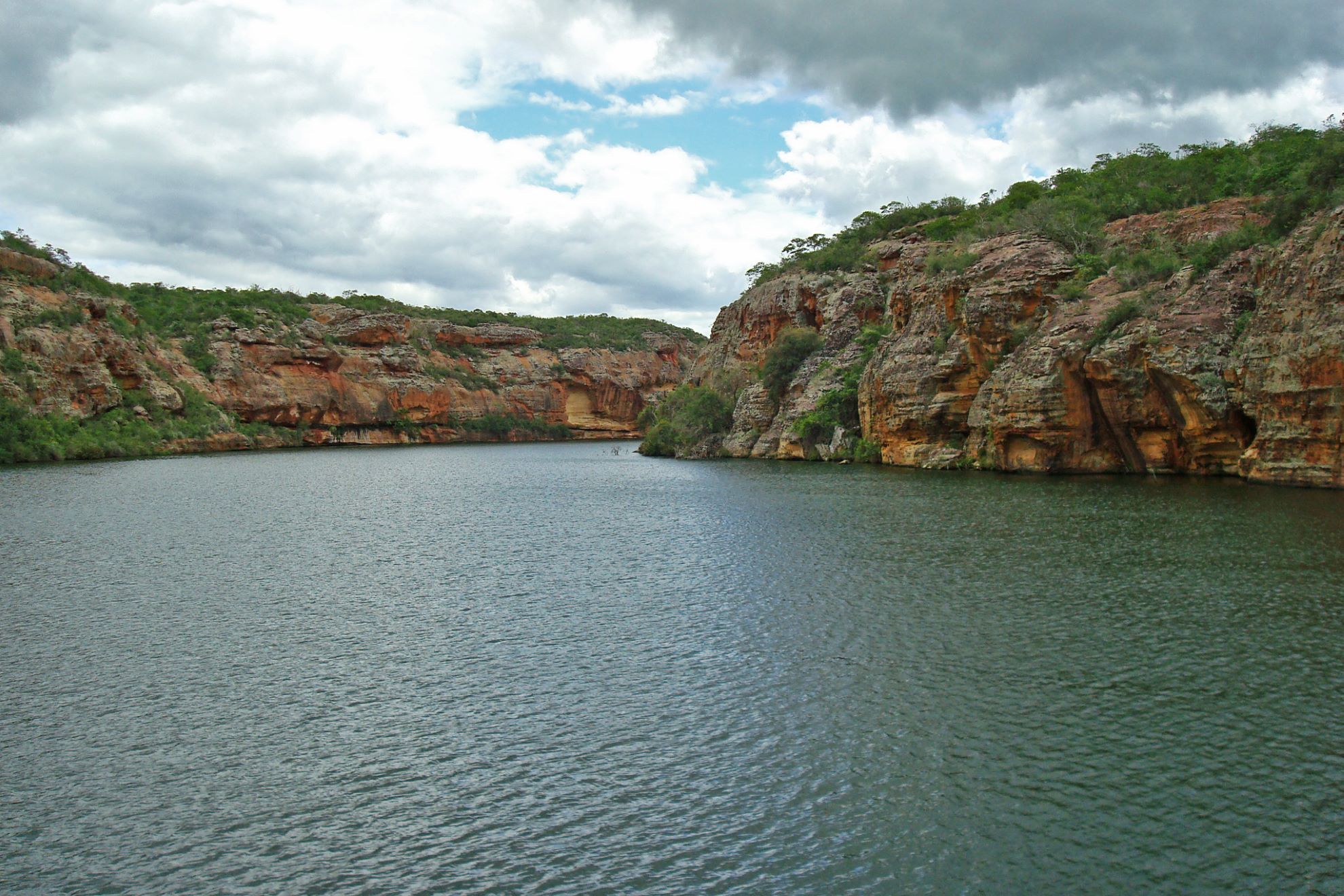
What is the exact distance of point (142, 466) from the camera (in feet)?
196

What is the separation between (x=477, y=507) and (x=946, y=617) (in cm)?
2449

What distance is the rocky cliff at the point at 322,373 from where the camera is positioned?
7050 centimetres

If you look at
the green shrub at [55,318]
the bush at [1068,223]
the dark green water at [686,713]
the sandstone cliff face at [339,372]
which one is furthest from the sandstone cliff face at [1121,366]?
the green shrub at [55,318]

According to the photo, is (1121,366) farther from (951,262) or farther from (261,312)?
(261,312)

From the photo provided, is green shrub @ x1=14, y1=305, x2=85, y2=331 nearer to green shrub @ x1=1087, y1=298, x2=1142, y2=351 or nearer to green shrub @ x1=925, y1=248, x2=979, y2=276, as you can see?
A: green shrub @ x1=925, y1=248, x2=979, y2=276

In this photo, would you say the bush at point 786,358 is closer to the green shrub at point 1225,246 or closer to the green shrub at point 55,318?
the green shrub at point 1225,246

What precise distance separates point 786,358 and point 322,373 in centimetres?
6339

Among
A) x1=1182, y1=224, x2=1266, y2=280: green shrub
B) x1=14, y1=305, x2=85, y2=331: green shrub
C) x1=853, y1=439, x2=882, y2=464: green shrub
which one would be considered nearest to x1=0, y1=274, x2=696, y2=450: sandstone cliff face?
x1=14, y1=305, x2=85, y2=331: green shrub

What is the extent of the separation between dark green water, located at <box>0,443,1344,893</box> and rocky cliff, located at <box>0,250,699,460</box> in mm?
53447

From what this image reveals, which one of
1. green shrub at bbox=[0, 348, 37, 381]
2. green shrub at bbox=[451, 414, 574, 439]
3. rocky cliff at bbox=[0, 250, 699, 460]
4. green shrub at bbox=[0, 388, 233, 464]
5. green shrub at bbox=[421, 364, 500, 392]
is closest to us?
green shrub at bbox=[0, 388, 233, 464]

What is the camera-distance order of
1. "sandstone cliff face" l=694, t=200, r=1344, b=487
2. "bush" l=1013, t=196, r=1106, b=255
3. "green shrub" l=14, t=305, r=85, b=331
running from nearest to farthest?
"sandstone cliff face" l=694, t=200, r=1344, b=487
"bush" l=1013, t=196, r=1106, b=255
"green shrub" l=14, t=305, r=85, b=331

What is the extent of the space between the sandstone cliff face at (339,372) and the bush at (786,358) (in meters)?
51.5

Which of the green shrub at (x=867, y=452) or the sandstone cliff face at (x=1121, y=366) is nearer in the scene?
the sandstone cliff face at (x=1121, y=366)

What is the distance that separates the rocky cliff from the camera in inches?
2776
